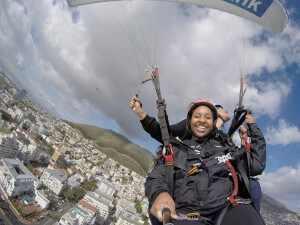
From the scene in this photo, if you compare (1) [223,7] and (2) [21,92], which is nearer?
(1) [223,7]

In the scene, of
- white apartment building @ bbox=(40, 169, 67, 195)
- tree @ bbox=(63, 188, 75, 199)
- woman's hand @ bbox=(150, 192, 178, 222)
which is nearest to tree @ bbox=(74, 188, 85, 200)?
tree @ bbox=(63, 188, 75, 199)

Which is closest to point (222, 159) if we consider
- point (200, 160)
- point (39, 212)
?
point (200, 160)

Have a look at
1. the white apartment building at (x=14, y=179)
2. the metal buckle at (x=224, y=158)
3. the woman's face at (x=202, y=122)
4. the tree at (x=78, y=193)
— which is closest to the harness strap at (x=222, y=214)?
the metal buckle at (x=224, y=158)

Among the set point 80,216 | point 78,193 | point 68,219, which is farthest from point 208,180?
point 78,193

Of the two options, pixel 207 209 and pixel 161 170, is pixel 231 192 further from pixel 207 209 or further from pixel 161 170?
pixel 161 170

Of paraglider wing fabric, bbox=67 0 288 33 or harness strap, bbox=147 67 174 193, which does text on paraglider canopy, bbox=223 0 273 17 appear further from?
harness strap, bbox=147 67 174 193

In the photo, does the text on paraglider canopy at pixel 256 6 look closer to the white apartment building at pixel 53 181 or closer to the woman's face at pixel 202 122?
the woman's face at pixel 202 122
